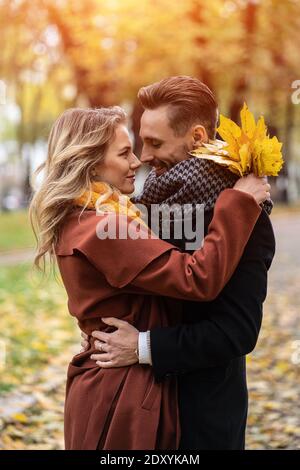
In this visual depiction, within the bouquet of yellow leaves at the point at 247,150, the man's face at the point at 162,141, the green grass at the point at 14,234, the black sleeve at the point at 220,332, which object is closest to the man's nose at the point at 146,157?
the man's face at the point at 162,141

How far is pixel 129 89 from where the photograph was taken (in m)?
20.5

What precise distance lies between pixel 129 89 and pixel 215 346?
18601 millimetres

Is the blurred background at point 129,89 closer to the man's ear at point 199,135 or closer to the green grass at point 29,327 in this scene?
the green grass at point 29,327

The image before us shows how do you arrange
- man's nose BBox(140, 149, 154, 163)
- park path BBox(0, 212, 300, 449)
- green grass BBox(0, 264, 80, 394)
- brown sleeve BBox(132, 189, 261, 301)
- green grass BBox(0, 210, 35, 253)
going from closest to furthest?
brown sleeve BBox(132, 189, 261, 301)
man's nose BBox(140, 149, 154, 163)
park path BBox(0, 212, 300, 449)
green grass BBox(0, 264, 80, 394)
green grass BBox(0, 210, 35, 253)

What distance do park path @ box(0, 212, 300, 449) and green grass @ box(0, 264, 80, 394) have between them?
0.24 meters

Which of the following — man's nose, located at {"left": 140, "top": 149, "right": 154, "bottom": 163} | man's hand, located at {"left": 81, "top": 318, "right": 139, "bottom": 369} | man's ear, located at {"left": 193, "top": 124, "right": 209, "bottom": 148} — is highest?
man's ear, located at {"left": 193, "top": 124, "right": 209, "bottom": 148}

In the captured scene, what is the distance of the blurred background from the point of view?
622cm

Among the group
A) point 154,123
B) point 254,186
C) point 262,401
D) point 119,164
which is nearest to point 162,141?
point 154,123

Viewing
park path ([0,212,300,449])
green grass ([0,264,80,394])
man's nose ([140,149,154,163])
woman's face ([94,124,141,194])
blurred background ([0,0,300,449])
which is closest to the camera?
woman's face ([94,124,141,194])

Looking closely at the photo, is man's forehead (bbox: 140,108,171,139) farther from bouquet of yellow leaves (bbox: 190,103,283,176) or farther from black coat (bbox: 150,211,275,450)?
black coat (bbox: 150,211,275,450)

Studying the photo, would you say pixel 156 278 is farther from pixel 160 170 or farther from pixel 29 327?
pixel 29 327

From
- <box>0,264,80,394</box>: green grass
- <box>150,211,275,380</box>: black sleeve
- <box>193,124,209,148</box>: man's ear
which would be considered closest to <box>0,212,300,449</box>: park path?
<box>0,264,80,394</box>: green grass

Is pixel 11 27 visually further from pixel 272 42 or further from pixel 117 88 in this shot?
pixel 272 42

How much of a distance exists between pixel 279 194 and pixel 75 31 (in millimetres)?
17019
